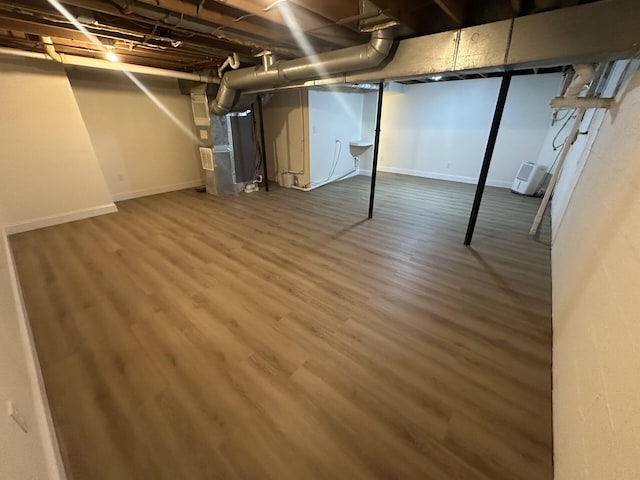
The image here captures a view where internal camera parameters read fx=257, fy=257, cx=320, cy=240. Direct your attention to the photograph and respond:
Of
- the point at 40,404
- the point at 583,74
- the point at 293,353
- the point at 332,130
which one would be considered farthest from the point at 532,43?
the point at 332,130

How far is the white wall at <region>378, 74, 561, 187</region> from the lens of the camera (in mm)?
5027

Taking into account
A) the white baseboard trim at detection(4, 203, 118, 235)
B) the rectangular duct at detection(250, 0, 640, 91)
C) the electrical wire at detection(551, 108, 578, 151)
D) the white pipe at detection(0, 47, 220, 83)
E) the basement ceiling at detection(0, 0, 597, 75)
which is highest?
the basement ceiling at detection(0, 0, 597, 75)

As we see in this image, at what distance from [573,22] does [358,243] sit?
238 cm

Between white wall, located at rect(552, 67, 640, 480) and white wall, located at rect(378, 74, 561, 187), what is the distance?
12.6ft

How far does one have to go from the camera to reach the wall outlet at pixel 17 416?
3.24 feet

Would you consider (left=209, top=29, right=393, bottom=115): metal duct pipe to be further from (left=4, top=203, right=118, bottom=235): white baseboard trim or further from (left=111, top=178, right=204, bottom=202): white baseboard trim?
(left=4, top=203, right=118, bottom=235): white baseboard trim

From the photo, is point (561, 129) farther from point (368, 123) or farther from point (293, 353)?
point (293, 353)

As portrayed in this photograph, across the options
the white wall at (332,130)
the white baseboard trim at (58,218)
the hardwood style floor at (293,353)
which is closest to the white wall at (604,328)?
the hardwood style floor at (293,353)

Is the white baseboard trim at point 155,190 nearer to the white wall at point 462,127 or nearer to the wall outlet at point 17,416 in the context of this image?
the wall outlet at point 17,416

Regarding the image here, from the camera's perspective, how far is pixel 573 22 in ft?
5.39

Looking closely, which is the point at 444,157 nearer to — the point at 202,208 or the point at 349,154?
the point at 349,154

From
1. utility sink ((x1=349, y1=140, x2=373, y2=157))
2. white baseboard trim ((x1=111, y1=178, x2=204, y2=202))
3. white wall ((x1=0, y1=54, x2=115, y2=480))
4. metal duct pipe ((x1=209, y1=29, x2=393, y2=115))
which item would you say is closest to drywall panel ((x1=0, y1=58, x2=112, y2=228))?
white wall ((x1=0, y1=54, x2=115, y2=480))

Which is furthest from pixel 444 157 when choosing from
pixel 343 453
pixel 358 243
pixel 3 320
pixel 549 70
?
pixel 3 320

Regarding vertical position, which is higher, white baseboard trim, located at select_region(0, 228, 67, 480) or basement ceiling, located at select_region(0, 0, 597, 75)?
basement ceiling, located at select_region(0, 0, 597, 75)
